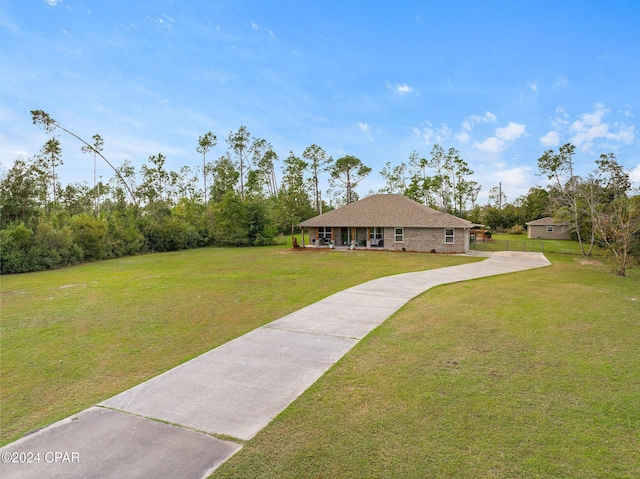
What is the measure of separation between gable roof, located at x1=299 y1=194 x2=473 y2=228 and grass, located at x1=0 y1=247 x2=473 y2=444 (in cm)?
1132

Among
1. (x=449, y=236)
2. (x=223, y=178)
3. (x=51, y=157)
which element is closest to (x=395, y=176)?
(x=223, y=178)

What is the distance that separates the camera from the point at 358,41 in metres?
18.3

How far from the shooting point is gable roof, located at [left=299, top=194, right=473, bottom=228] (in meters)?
25.1

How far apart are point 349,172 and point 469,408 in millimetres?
48710

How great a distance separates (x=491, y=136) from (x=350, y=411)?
2717 centimetres

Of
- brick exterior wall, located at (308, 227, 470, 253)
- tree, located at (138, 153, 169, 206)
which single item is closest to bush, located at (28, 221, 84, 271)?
brick exterior wall, located at (308, 227, 470, 253)

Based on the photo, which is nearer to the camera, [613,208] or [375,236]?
[613,208]

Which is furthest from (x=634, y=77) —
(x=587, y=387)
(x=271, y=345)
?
(x=271, y=345)

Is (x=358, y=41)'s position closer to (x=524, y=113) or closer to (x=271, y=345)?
(x=524, y=113)

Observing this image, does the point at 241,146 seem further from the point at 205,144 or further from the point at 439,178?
the point at 439,178

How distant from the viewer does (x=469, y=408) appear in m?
3.84

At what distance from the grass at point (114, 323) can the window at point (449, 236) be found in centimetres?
1133

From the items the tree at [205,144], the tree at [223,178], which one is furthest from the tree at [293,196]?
the tree at [205,144]

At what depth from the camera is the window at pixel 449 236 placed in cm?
2452
